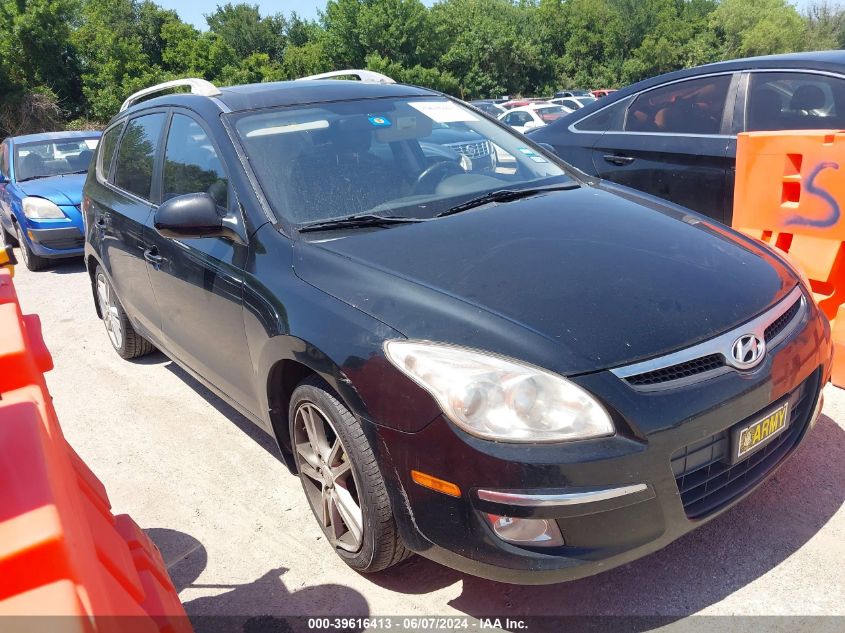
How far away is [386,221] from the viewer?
120 inches

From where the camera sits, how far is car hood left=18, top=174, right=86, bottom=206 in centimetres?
850

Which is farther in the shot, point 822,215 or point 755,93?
point 755,93

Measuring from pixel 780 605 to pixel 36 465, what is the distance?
88.1 inches

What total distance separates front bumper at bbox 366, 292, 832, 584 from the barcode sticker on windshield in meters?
2.07

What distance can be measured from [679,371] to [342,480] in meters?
1.25

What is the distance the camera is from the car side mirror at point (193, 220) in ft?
9.99

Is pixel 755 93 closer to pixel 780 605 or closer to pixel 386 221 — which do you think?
pixel 386 221

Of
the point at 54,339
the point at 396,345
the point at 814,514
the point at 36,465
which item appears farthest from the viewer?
the point at 54,339

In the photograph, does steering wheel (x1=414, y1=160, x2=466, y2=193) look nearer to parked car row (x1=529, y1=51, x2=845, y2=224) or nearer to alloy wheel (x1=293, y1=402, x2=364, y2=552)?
alloy wheel (x1=293, y1=402, x2=364, y2=552)

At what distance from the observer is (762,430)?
2.41 m

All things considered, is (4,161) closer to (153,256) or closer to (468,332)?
(153,256)

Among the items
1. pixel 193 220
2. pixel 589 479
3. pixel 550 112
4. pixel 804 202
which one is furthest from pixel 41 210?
pixel 550 112

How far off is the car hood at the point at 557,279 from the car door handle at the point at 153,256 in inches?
51.6

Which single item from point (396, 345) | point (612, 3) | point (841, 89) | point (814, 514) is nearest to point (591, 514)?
point (396, 345)
